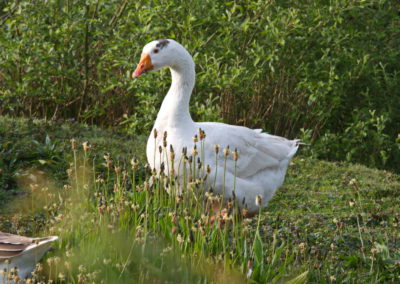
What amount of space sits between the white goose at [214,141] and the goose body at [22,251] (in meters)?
1.72

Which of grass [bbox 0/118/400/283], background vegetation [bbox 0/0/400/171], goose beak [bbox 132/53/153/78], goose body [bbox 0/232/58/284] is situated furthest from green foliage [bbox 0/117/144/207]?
goose body [bbox 0/232/58/284]

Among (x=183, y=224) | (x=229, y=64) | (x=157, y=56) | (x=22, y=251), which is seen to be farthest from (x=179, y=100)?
(x=229, y=64)

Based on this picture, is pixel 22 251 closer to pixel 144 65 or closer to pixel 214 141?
pixel 214 141

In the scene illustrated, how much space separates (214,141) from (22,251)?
7.28 ft

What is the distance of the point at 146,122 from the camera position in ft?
29.5

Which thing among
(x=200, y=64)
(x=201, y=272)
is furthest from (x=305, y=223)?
(x=200, y=64)

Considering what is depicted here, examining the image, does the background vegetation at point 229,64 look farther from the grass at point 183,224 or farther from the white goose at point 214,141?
the white goose at point 214,141

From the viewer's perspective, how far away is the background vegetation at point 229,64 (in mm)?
8562

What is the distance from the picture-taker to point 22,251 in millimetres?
3627

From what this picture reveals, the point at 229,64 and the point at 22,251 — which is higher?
the point at 229,64

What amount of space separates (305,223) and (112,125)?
4.59 meters

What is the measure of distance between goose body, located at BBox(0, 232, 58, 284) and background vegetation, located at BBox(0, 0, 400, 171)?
4.81 m

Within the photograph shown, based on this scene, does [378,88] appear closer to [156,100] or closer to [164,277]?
[156,100]

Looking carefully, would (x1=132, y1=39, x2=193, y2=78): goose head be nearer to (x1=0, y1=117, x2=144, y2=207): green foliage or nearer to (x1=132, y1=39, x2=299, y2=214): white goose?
(x1=132, y1=39, x2=299, y2=214): white goose
